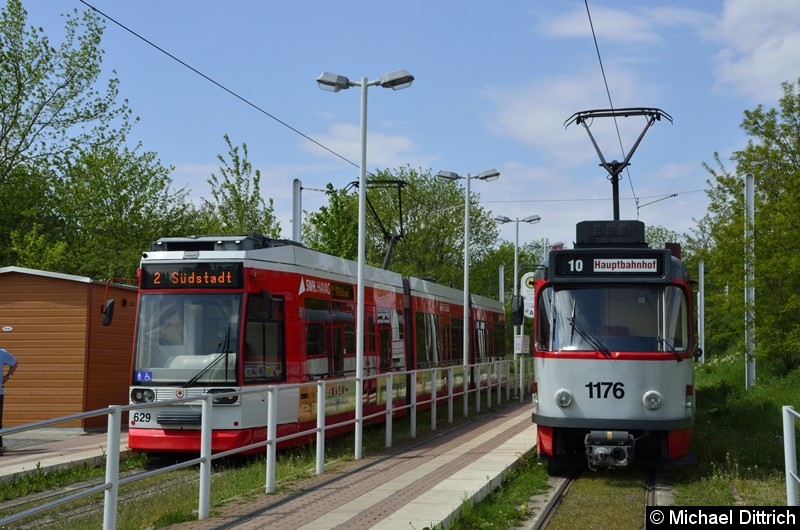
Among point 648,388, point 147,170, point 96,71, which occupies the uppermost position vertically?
point 96,71

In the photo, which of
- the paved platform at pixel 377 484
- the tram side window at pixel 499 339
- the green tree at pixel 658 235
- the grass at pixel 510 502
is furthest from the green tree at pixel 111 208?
the green tree at pixel 658 235

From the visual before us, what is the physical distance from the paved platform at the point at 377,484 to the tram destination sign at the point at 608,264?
2.60 metres

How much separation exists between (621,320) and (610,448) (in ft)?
5.11

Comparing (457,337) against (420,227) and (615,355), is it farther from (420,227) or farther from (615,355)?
(420,227)

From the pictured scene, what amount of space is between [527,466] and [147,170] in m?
26.9

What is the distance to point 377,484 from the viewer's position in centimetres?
1093

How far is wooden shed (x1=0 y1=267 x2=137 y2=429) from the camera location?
18391 mm

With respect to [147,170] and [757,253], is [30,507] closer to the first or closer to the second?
[757,253]

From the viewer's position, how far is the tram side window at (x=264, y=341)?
1343 centimetres

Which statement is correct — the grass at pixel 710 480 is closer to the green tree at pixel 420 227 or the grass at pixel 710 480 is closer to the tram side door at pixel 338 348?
the tram side door at pixel 338 348

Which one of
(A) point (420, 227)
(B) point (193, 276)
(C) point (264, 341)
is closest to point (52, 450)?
(B) point (193, 276)

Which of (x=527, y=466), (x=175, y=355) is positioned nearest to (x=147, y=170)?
(x=175, y=355)

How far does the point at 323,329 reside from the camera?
51.3 feet

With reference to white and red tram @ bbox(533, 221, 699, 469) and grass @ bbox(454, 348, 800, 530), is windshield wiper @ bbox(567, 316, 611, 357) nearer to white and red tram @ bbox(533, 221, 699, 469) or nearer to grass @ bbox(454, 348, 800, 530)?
white and red tram @ bbox(533, 221, 699, 469)
